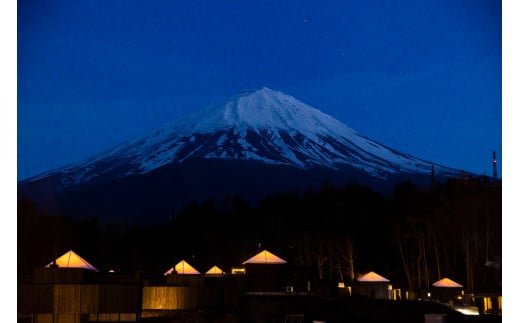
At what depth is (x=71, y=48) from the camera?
31.2 metres

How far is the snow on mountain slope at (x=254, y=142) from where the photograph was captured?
58000 millimetres

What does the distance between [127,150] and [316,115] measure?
15802 millimetres

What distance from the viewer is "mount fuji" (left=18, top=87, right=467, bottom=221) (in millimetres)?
56219

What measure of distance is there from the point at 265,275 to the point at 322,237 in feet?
44.8

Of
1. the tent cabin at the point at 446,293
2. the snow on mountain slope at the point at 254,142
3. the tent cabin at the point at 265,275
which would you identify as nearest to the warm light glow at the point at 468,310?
the tent cabin at the point at 446,293

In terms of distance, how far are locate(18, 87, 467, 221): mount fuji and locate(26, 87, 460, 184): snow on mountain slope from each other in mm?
88

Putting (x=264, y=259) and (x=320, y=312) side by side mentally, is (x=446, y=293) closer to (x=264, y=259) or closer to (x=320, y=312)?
(x=264, y=259)

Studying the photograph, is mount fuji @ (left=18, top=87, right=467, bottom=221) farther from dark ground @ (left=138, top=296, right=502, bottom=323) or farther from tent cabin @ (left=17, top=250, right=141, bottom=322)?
tent cabin @ (left=17, top=250, right=141, bottom=322)

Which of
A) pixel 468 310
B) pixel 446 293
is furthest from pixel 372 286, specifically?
pixel 468 310

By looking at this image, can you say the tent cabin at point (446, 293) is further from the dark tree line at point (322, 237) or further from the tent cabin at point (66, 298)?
the tent cabin at point (66, 298)

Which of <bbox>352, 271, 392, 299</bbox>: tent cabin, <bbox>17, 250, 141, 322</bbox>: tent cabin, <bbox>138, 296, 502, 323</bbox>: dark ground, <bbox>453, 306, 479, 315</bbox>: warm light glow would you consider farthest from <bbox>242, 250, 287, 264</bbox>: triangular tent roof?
<bbox>17, 250, 141, 322</bbox>: tent cabin

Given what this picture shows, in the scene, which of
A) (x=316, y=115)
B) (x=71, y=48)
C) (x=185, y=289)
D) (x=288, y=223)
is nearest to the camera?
(x=185, y=289)
